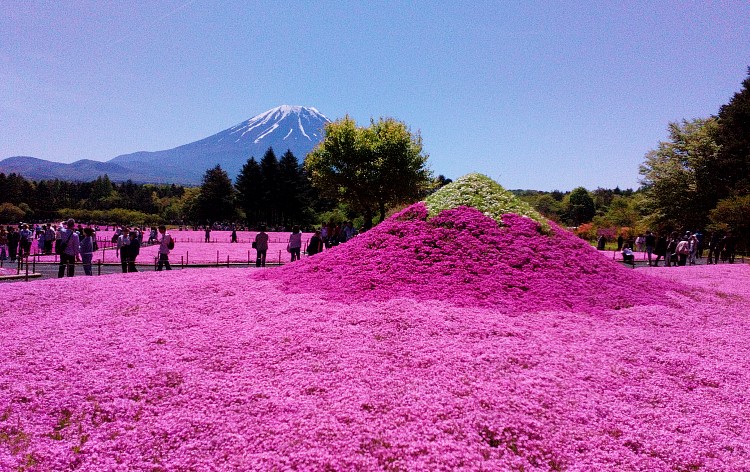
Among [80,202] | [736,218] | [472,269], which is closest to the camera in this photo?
[472,269]

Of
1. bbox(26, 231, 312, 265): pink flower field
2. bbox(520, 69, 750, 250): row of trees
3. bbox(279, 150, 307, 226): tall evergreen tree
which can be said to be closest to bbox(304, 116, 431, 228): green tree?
bbox(26, 231, 312, 265): pink flower field

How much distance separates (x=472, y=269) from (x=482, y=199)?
3.78 metres

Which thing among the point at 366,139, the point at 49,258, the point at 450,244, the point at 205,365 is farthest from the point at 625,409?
the point at 366,139

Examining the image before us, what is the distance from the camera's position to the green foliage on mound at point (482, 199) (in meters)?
13.3

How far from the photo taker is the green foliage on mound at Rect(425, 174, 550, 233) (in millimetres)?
13252

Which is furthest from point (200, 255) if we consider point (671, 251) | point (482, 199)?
point (671, 251)

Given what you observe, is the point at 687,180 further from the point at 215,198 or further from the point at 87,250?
the point at 215,198

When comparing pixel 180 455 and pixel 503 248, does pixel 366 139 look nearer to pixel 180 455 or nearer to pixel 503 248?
pixel 503 248

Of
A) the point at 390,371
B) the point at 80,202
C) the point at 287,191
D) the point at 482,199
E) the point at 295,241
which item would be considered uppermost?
the point at 287,191

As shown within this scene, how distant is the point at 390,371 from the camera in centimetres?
618

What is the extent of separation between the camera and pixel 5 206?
251 ft

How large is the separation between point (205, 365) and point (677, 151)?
54.1 meters

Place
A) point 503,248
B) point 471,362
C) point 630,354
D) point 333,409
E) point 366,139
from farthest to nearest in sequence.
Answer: point 366,139 < point 503,248 < point 630,354 < point 471,362 < point 333,409

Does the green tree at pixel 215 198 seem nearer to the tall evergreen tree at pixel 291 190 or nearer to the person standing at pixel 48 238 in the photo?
the tall evergreen tree at pixel 291 190
